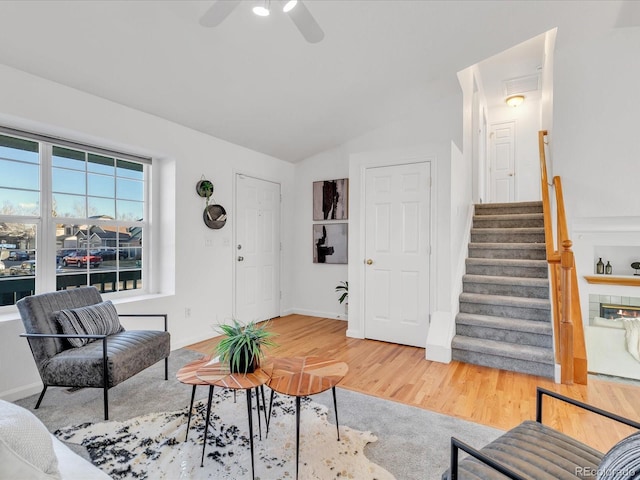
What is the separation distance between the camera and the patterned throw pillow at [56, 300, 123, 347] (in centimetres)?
238

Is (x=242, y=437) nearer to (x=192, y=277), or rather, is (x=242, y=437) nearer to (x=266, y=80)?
(x=192, y=277)

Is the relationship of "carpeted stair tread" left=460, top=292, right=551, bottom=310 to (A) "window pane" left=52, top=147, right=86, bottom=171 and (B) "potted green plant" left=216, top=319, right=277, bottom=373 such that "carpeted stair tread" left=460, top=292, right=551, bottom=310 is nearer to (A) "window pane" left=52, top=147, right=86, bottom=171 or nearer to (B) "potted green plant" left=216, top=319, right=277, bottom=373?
(B) "potted green plant" left=216, top=319, right=277, bottom=373

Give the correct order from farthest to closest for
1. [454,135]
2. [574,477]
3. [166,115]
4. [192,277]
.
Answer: [454,135], [192,277], [166,115], [574,477]

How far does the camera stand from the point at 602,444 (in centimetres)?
198

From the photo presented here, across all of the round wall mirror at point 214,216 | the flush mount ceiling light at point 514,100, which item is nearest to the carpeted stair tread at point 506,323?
the round wall mirror at point 214,216

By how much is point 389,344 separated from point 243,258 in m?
2.12

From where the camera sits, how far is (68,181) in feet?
9.97

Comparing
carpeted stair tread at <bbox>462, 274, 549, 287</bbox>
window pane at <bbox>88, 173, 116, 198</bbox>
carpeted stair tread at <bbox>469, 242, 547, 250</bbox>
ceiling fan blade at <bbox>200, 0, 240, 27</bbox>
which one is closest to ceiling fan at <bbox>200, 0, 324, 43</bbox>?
ceiling fan blade at <bbox>200, 0, 240, 27</bbox>

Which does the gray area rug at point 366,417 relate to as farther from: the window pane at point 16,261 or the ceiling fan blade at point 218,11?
the ceiling fan blade at point 218,11

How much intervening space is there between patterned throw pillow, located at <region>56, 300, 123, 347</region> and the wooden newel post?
3618 mm

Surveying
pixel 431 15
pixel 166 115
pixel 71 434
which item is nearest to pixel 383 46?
pixel 431 15

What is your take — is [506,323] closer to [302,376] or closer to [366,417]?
[366,417]

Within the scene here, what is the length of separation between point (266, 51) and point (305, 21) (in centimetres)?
104

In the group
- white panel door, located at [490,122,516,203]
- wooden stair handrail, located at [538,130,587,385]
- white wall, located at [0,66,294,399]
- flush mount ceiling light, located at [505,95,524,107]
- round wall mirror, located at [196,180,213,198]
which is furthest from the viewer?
white panel door, located at [490,122,516,203]
